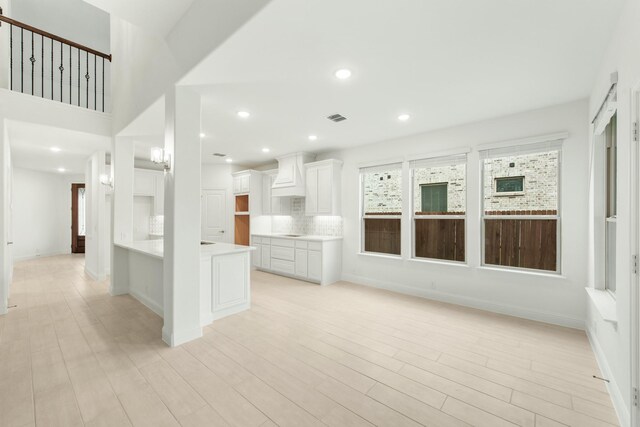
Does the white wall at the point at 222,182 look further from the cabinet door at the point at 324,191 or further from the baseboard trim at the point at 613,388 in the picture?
the baseboard trim at the point at 613,388

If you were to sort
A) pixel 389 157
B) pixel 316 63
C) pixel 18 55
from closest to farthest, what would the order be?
pixel 316 63
pixel 389 157
pixel 18 55

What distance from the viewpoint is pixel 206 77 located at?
8.66 ft

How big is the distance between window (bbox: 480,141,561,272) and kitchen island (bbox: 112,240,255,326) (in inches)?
135

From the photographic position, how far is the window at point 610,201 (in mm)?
2523

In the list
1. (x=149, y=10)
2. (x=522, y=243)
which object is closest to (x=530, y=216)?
(x=522, y=243)

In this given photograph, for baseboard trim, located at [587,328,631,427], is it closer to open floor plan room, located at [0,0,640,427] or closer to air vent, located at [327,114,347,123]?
open floor plan room, located at [0,0,640,427]

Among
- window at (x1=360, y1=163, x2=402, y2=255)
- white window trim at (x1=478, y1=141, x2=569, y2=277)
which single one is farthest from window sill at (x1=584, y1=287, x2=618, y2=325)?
window at (x1=360, y1=163, x2=402, y2=255)

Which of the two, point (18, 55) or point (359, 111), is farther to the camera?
point (18, 55)

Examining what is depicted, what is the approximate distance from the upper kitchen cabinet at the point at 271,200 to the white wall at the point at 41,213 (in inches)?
264

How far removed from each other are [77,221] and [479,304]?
1139cm

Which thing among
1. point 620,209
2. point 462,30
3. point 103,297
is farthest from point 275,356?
point 103,297

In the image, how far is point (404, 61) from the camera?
7.93 ft

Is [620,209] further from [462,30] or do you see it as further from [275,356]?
[275,356]

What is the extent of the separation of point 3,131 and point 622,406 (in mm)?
6943
